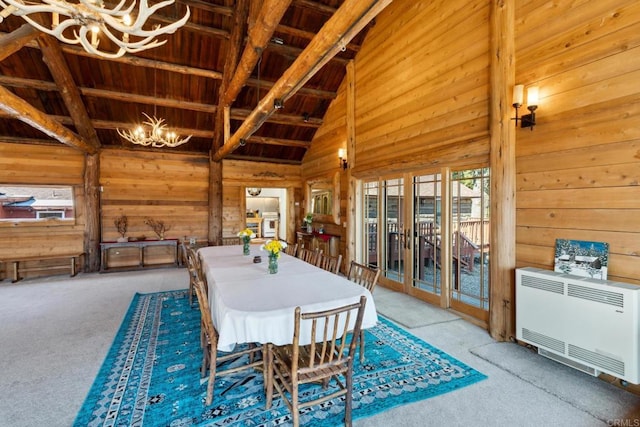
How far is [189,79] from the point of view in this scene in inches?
237

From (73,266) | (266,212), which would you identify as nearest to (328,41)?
(73,266)

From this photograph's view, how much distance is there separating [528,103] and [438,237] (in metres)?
2.01

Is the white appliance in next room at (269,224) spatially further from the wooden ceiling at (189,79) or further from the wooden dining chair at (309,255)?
the wooden dining chair at (309,255)

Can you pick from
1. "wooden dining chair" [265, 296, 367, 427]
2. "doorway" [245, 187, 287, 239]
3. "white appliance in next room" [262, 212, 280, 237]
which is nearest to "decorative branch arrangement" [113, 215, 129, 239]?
"doorway" [245, 187, 287, 239]

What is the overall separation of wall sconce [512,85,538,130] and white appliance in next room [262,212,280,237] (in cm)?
1008

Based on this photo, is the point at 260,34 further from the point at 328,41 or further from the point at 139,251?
the point at 139,251

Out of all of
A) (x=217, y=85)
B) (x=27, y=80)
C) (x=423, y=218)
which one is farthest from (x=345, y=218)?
(x=27, y=80)

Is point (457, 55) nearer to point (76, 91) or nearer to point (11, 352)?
point (11, 352)

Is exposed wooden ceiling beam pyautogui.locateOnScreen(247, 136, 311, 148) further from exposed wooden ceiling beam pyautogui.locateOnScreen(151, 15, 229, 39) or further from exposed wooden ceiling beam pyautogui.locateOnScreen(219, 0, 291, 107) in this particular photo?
exposed wooden ceiling beam pyautogui.locateOnScreen(151, 15, 229, 39)

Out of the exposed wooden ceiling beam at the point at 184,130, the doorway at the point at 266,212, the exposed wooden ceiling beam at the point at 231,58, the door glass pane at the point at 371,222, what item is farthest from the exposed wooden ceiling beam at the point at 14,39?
the doorway at the point at 266,212

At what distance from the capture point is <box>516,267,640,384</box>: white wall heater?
224cm

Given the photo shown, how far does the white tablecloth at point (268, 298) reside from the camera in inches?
79.5

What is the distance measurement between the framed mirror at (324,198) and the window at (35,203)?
18.4ft

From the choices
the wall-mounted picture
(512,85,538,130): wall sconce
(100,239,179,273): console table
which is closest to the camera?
the wall-mounted picture
